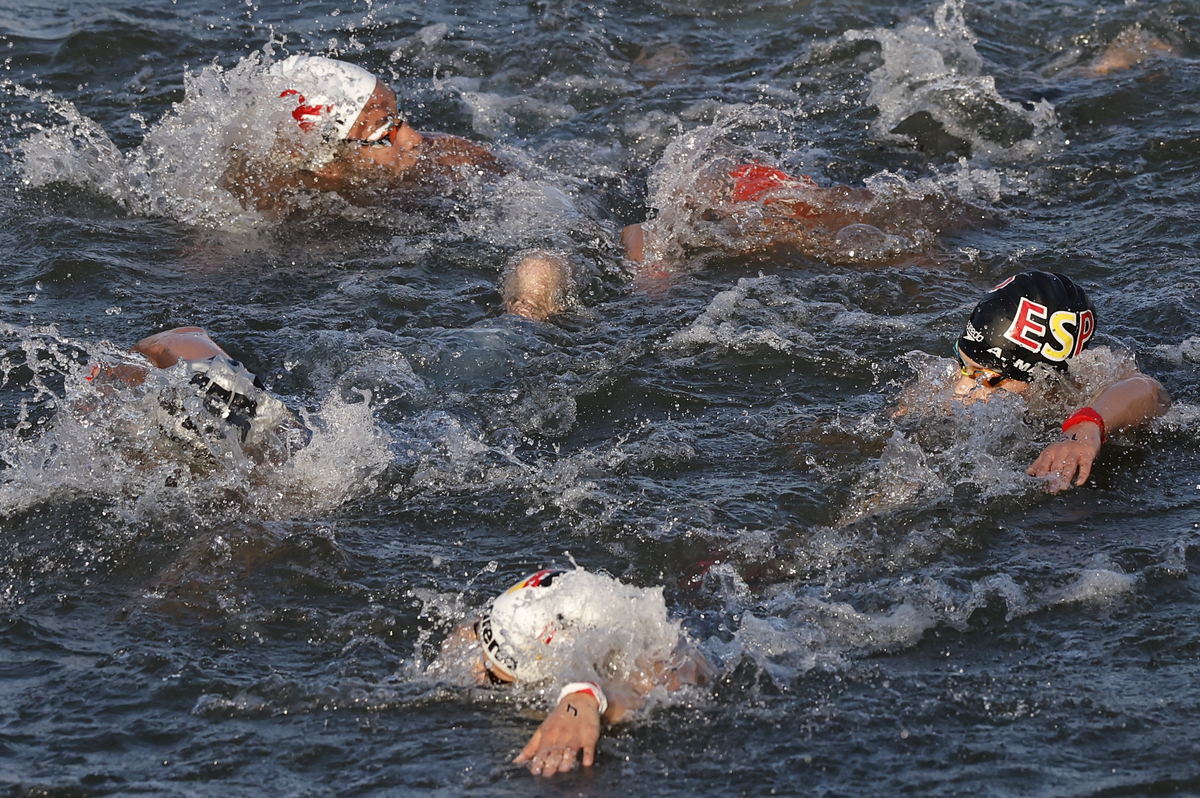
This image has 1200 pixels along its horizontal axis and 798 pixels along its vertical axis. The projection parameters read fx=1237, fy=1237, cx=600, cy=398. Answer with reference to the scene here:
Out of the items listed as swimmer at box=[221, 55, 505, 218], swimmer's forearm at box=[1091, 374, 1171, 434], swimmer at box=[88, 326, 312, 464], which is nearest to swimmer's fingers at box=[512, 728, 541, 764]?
swimmer at box=[88, 326, 312, 464]

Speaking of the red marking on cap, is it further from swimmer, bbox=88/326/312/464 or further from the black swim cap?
the black swim cap

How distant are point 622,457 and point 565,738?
7.02 feet

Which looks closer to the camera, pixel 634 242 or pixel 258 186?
pixel 634 242

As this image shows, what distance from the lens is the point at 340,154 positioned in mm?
8836

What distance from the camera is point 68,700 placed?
4.55 m

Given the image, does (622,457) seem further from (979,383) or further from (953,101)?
(953,101)

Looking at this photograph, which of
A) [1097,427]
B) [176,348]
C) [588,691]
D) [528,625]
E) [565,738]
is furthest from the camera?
[176,348]

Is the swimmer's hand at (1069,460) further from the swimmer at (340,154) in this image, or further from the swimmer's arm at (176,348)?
the swimmer at (340,154)

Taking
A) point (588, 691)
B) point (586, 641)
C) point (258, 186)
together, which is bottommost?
point (588, 691)

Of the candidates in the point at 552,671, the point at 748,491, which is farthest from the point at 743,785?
the point at 748,491

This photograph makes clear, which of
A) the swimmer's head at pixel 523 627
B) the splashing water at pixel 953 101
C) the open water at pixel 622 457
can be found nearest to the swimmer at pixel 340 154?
the open water at pixel 622 457

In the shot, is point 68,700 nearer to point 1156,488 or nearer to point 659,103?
point 1156,488

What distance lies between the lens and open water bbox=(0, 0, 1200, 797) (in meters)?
4.34

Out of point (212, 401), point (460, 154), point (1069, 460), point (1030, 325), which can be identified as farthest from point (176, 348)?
point (1069, 460)
